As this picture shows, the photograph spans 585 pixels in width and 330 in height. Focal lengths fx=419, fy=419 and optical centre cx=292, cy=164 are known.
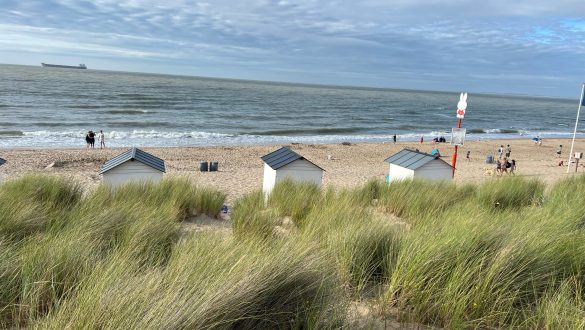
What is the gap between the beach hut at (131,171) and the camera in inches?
305

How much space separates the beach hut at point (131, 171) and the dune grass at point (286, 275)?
9.00ft

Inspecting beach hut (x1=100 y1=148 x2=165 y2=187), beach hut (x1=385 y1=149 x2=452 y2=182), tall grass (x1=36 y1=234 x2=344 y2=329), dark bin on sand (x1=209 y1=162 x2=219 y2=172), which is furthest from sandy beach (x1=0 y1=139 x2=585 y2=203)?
tall grass (x1=36 y1=234 x2=344 y2=329)

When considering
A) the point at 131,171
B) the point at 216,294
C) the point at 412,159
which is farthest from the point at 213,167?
the point at 216,294

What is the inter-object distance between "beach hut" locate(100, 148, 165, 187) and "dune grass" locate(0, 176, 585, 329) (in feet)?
9.00

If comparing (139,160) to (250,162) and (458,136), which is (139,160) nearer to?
(458,136)

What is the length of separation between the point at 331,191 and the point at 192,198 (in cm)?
258

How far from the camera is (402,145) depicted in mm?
33500

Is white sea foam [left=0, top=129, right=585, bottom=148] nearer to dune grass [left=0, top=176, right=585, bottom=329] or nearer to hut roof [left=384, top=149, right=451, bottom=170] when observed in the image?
hut roof [left=384, top=149, right=451, bottom=170]

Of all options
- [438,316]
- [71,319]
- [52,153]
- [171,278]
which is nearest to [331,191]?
[438,316]

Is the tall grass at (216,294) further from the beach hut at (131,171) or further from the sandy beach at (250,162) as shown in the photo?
the sandy beach at (250,162)

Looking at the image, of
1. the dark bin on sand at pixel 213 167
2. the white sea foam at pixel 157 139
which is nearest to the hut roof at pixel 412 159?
the dark bin on sand at pixel 213 167

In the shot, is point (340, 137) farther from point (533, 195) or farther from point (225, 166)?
point (533, 195)

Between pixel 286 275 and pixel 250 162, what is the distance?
66.1 feet

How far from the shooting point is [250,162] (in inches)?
896
